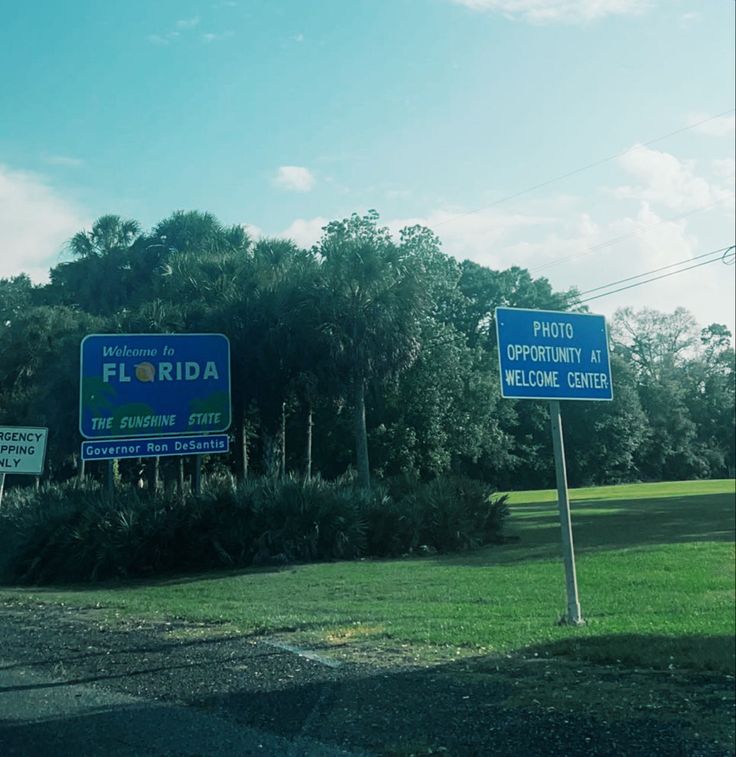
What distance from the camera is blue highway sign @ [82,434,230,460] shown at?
19953 mm

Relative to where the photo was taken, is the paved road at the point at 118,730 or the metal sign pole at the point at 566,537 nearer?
the paved road at the point at 118,730

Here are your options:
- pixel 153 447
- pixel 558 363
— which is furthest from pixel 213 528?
pixel 558 363

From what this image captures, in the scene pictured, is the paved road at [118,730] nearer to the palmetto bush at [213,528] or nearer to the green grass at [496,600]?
the green grass at [496,600]

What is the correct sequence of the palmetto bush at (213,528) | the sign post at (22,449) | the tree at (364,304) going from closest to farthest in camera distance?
the sign post at (22,449), the palmetto bush at (213,528), the tree at (364,304)

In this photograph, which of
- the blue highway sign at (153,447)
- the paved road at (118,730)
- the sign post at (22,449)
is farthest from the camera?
the blue highway sign at (153,447)

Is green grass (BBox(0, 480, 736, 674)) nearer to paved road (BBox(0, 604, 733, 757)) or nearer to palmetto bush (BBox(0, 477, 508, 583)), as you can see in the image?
paved road (BBox(0, 604, 733, 757))

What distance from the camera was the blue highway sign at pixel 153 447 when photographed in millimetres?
19953

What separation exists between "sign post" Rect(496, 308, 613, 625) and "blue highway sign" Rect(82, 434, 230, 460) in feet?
36.0

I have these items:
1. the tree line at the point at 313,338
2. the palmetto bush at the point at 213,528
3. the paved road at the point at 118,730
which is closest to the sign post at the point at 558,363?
the paved road at the point at 118,730

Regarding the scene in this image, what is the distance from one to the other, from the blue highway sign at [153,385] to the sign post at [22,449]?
3130mm

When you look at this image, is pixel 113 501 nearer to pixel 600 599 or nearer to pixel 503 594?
pixel 503 594

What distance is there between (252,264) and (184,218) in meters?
4.93

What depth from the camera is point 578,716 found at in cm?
690

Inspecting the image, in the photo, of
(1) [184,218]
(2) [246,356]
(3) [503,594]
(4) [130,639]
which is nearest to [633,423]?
(2) [246,356]
